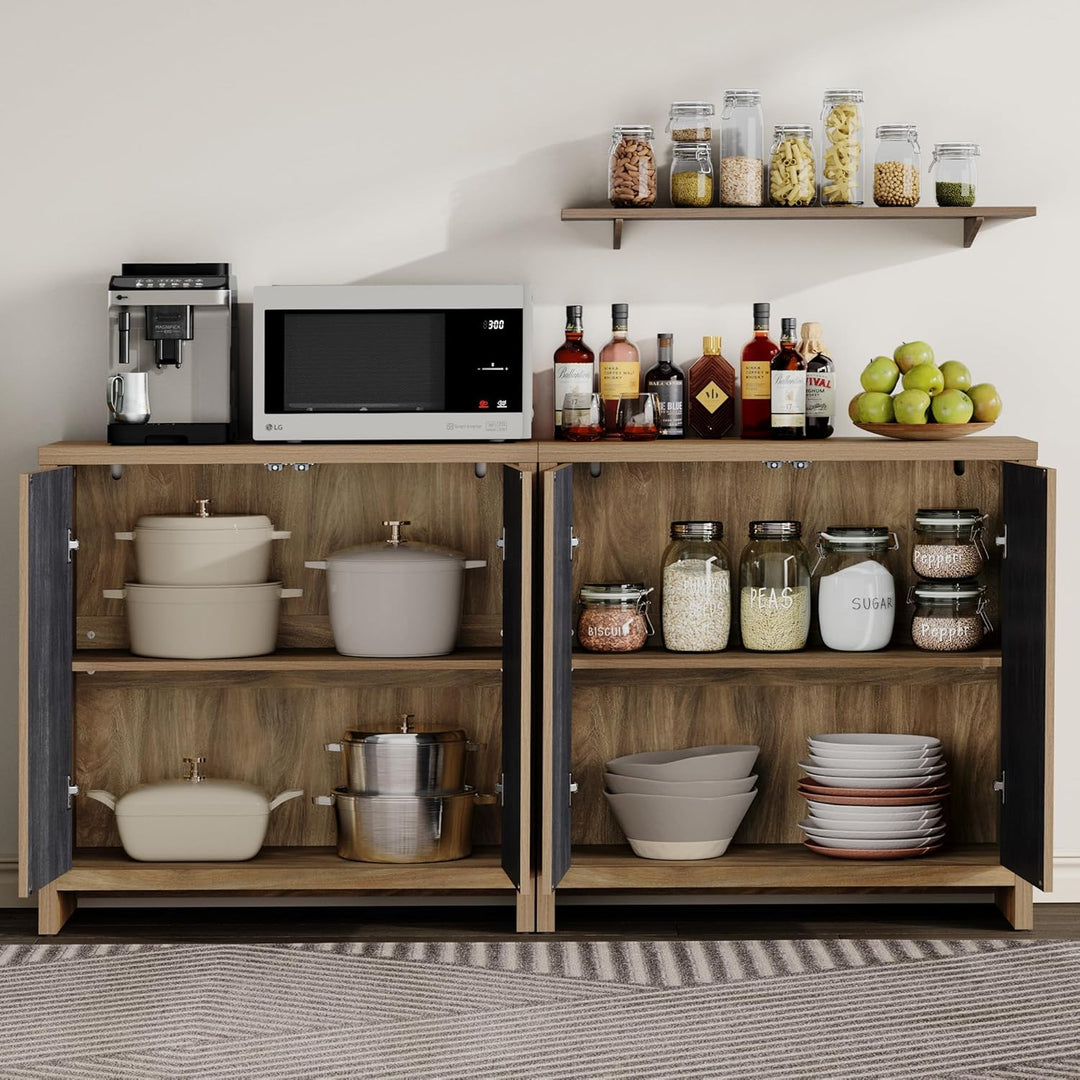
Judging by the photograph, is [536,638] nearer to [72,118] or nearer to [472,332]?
[472,332]

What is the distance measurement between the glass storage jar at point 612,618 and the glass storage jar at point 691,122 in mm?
944

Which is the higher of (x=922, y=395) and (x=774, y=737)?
(x=922, y=395)

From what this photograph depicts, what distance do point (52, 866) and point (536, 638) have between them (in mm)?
1062

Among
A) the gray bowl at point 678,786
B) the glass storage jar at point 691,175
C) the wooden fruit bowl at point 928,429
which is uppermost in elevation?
the glass storage jar at point 691,175

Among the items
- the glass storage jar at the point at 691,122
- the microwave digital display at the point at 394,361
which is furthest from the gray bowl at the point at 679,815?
the glass storage jar at the point at 691,122

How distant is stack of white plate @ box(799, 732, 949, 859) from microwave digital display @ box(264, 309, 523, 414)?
102 cm

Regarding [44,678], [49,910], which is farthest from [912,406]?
[49,910]

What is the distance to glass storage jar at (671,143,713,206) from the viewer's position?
2.95m

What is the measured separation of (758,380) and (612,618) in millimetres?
594

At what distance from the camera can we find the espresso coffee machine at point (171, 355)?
2879 millimetres

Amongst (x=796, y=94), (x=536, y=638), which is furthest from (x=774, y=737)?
(x=796, y=94)

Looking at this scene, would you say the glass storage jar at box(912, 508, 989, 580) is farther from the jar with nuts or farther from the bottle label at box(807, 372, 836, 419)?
the jar with nuts

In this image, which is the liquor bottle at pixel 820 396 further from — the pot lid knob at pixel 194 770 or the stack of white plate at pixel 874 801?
the pot lid knob at pixel 194 770

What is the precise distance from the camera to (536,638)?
9.32 feet
